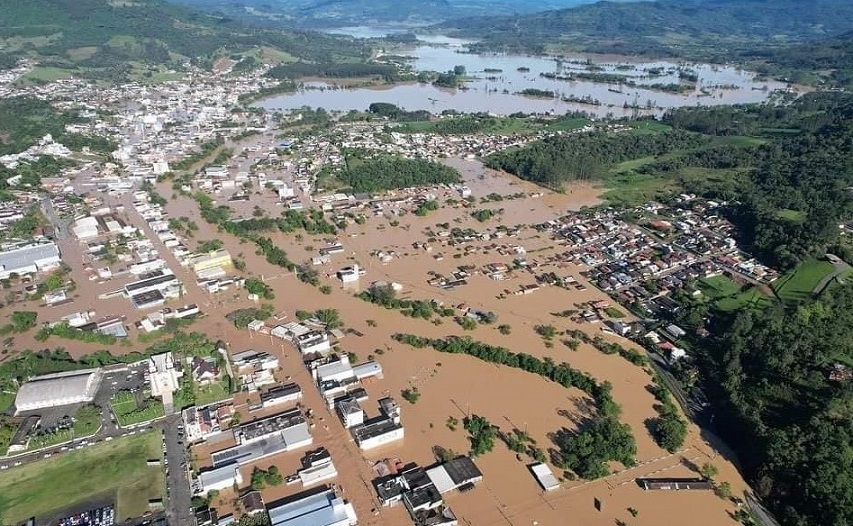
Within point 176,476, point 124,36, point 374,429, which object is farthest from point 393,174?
point 124,36

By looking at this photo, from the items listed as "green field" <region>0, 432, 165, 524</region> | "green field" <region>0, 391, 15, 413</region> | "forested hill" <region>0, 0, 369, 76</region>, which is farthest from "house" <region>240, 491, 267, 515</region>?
"forested hill" <region>0, 0, 369, 76</region>

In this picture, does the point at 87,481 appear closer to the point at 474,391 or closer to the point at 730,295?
the point at 474,391

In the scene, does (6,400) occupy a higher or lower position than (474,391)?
higher

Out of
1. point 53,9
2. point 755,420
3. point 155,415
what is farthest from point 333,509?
point 53,9

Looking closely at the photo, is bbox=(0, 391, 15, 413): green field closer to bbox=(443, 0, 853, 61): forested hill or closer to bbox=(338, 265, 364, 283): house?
bbox=(338, 265, 364, 283): house

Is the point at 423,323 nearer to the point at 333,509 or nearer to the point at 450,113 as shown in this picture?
the point at 333,509

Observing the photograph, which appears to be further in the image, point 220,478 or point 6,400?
point 6,400
